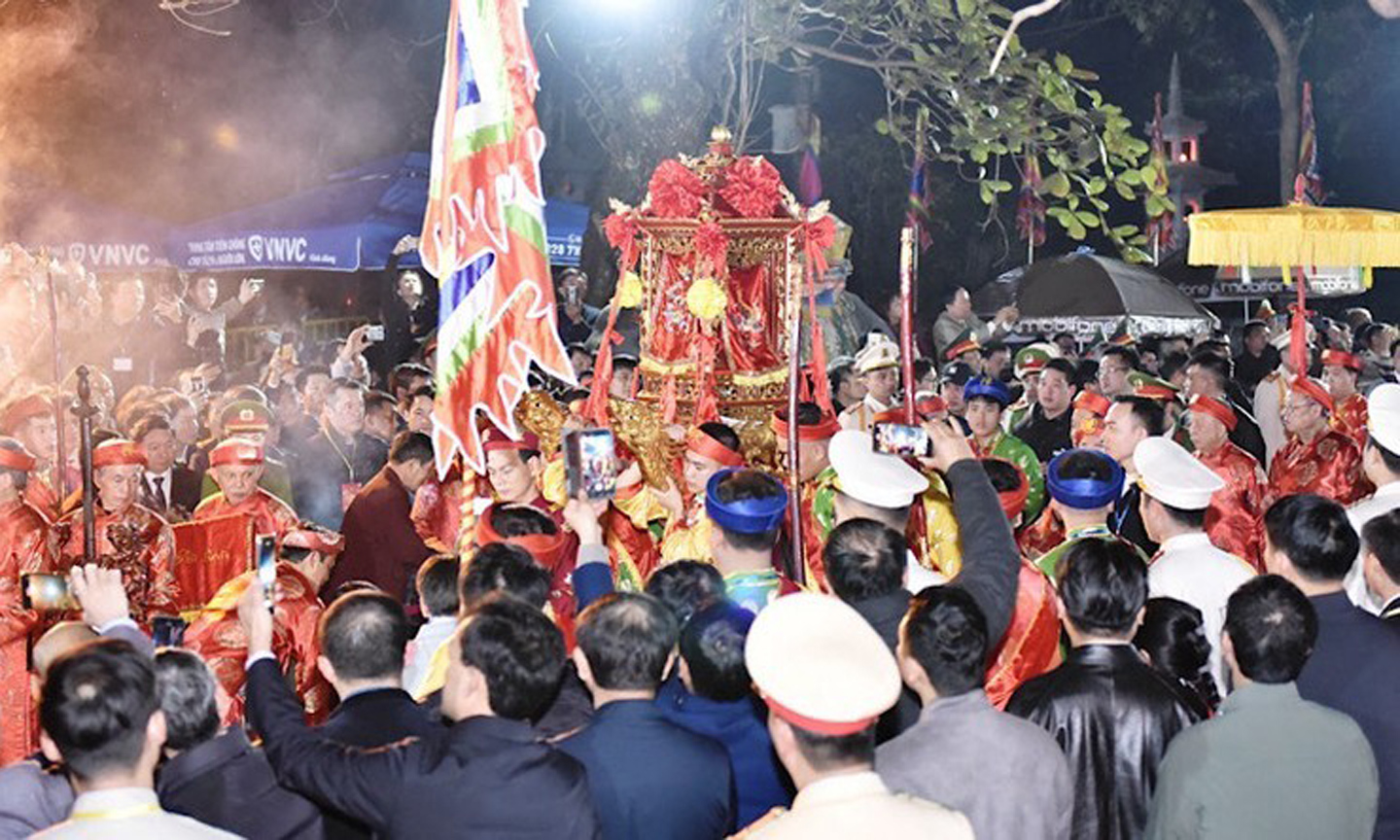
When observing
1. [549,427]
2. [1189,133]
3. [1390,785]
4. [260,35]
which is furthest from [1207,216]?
[1189,133]

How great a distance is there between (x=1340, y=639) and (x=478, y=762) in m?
2.69

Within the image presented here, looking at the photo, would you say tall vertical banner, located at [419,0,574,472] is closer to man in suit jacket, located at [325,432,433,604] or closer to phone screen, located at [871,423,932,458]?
phone screen, located at [871,423,932,458]

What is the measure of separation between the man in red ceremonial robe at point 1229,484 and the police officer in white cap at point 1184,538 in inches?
65.3

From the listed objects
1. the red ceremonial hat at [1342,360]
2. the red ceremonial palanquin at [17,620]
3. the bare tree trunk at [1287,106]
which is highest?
the bare tree trunk at [1287,106]

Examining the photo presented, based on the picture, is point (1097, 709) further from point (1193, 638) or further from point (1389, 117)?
point (1389, 117)

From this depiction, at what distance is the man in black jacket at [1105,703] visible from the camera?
4.69 metres

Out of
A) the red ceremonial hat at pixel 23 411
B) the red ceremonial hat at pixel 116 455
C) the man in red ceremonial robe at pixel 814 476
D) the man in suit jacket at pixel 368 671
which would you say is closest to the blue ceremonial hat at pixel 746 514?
the man in suit jacket at pixel 368 671

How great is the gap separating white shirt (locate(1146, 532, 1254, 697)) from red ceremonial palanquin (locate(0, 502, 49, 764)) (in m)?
4.50

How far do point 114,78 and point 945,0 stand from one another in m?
10.0

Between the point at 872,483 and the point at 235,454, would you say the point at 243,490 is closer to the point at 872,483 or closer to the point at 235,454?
the point at 235,454

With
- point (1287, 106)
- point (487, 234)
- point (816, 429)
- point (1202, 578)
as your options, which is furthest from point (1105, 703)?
point (1287, 106)

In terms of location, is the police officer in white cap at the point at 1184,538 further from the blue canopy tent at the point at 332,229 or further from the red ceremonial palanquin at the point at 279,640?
the blue canopy tent at the point at 332,229

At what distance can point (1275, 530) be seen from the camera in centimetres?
550

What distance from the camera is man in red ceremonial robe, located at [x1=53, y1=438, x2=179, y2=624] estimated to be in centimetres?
741
